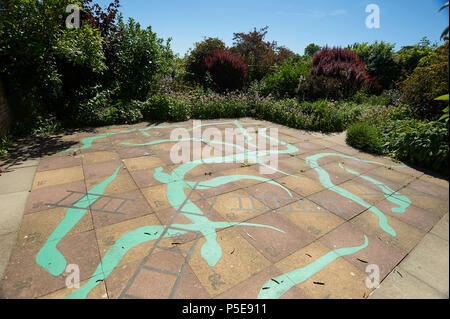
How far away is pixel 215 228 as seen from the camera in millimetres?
2994

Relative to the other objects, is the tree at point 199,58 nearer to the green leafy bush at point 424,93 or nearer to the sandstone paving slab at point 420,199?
the green leafy bush at point 424,93

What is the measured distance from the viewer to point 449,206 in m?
1.04

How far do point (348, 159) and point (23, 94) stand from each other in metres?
9.38

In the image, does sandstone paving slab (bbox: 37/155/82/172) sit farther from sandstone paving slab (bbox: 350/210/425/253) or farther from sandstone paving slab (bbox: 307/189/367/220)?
sandstone paving slab (bbox: 350/210/425/253)

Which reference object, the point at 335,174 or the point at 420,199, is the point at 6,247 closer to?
the point at 335,174

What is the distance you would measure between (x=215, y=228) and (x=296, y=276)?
1.14m

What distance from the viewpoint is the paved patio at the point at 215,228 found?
216 cm

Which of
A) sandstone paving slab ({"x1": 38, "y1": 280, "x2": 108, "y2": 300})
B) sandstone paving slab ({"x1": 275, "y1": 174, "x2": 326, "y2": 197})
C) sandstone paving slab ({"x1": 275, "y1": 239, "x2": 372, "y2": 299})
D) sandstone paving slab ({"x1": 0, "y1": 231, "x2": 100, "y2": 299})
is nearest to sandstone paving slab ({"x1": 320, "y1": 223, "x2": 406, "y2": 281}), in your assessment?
sandstone paving slab ({"x1": 275, "y1": 239, "x2": 372, "y2": 299})

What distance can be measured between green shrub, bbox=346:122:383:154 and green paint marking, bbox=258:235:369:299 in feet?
15.2

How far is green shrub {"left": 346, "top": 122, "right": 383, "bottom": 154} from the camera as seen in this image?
6332mm

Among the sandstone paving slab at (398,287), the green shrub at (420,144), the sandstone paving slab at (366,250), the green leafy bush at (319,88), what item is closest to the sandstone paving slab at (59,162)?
the sandstone paving slab at (366,250)

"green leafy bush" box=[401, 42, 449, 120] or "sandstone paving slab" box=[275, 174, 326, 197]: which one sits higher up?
"green leafy bush" box=[401, 42, 449, 120]

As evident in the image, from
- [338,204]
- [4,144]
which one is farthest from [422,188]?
[4,144]

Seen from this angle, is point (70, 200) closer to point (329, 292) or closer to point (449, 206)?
point (329, 292)
